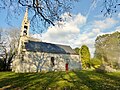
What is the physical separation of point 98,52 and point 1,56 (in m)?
30.9

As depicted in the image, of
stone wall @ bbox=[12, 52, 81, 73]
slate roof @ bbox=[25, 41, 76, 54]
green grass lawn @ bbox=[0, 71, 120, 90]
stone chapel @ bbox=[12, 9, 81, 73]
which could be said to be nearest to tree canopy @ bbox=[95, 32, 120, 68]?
stone chapel @ bbox=[12, 9, 81, 73]

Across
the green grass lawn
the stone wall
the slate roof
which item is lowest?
the green grass lawn

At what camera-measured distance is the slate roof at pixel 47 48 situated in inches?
1758

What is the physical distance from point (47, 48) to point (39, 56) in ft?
13.7

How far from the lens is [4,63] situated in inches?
1820

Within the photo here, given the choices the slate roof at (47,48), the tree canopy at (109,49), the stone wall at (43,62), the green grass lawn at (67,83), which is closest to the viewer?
the green grass lawn at (67,83)

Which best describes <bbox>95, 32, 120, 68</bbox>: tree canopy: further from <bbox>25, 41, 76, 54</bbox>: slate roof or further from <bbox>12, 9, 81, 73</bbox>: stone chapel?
<bbox>25, 41, 76, 54</bbox>: slate roof

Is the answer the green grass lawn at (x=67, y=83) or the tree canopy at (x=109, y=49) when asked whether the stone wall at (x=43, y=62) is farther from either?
the green grass lawn at (x=67, y=83)

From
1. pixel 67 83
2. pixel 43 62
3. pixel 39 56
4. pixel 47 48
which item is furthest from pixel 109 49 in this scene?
pixel 67 83

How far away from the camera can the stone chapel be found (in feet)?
139

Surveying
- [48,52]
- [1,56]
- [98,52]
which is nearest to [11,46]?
[1,56]

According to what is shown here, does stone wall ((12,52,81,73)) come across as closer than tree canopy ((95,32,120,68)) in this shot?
Yes

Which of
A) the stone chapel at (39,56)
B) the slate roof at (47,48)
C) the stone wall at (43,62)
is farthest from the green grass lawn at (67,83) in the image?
the slate roof at (47,48)

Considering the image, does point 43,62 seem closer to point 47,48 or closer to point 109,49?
point 47,48
